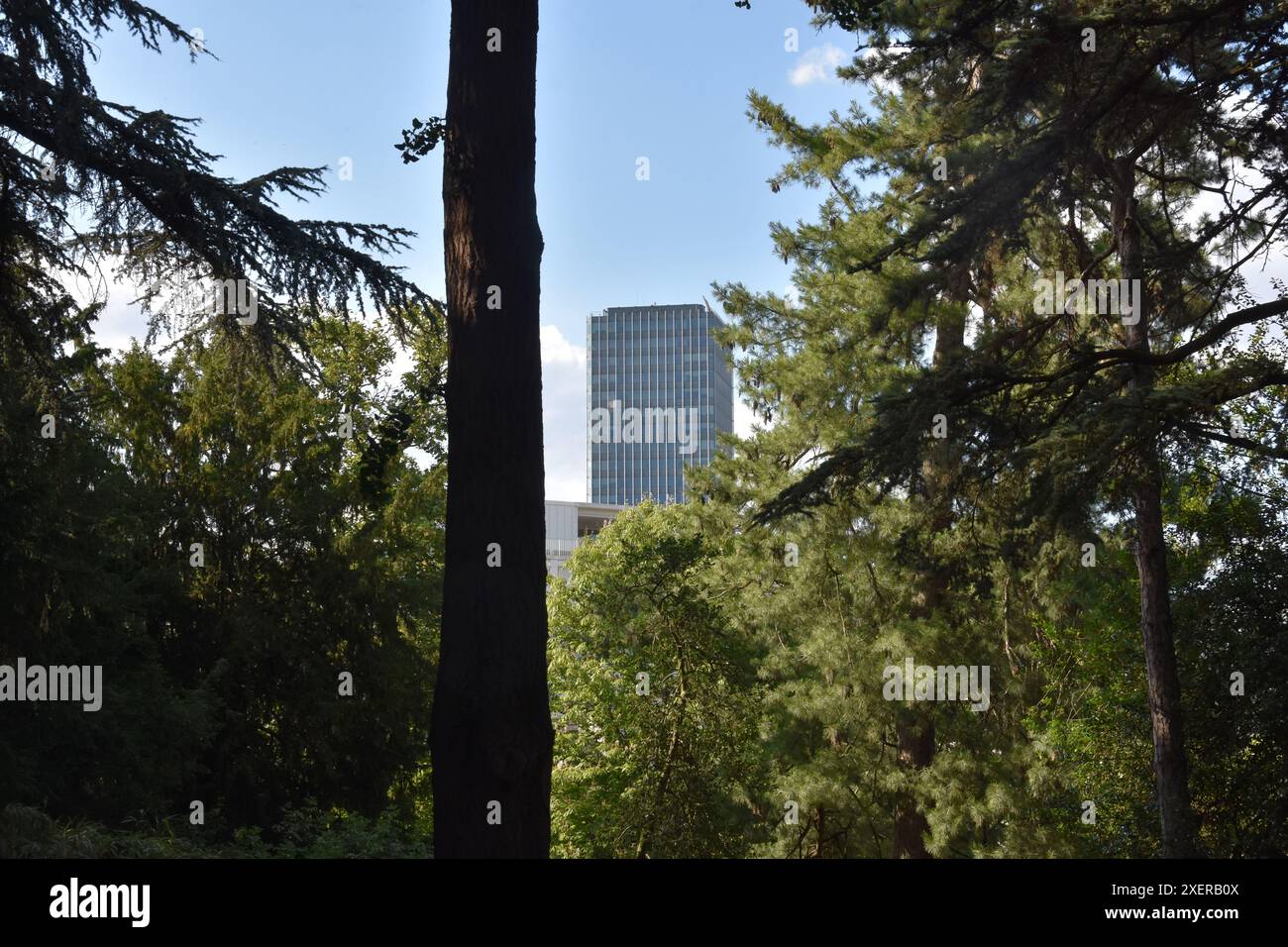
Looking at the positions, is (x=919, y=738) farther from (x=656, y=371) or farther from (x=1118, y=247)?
(x=656, y=371)

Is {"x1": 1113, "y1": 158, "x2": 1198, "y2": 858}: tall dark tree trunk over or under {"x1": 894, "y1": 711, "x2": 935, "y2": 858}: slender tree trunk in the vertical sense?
over

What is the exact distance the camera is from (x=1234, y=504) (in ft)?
46.8

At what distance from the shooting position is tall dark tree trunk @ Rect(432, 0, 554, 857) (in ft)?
13.8

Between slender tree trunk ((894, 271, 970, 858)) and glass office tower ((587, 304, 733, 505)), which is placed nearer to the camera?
slender tree trunk ((894, 271, 970, 858))

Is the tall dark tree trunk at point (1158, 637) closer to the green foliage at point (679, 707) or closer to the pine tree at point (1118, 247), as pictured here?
the pine tree at point (1118, 247)

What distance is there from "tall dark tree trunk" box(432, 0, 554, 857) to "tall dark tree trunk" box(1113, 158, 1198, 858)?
30.0 ft

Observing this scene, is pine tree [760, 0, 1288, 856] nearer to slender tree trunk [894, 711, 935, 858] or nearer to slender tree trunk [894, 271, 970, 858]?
slender tree trunk [894, 271, 970, 858]

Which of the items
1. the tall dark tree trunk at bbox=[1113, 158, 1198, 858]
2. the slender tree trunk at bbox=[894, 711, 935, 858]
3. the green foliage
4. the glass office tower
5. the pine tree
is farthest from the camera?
the glass office tower

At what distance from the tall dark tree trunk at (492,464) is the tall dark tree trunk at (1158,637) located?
9.15 m

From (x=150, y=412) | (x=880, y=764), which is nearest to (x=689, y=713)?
(x=880, y=764)

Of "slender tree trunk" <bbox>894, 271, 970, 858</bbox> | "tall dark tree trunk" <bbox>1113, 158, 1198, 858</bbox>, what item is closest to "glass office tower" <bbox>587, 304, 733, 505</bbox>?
"slender tree trunk" <bbox>894, 271, 970, 858</bbox>

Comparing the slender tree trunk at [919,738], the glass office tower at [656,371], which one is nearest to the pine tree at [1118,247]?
the slender tree trunk at [919,738]

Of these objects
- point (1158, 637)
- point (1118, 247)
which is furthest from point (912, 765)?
point (1118, 247)

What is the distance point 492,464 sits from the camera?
444 centimetres
